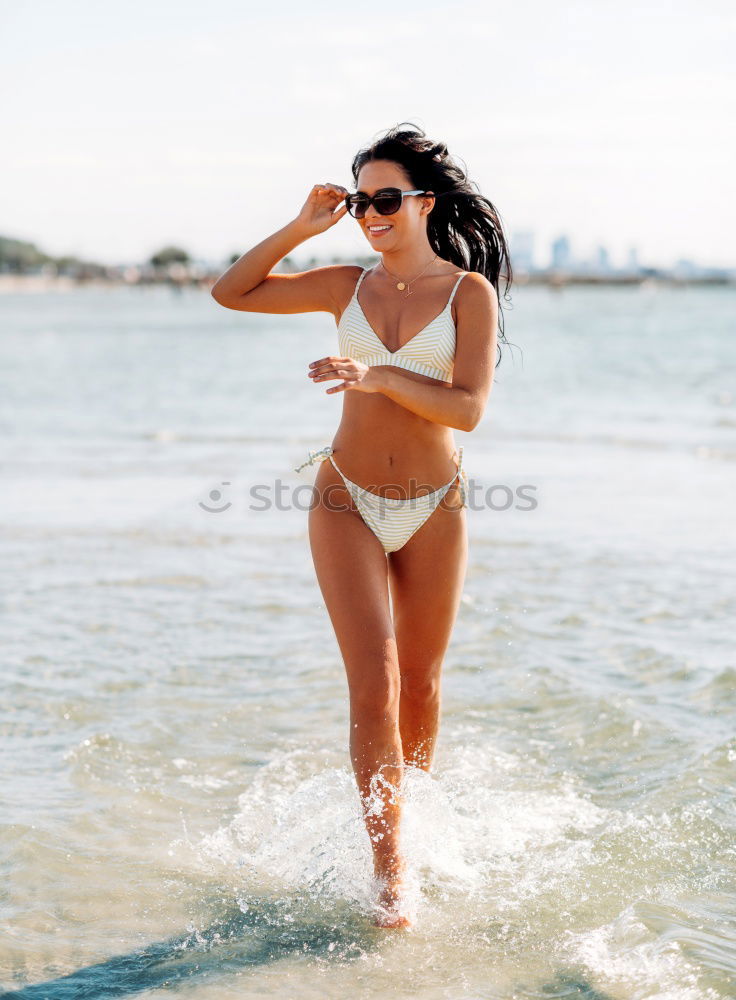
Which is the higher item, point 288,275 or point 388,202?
point 388,202

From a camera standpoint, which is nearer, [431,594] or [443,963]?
[443,963]

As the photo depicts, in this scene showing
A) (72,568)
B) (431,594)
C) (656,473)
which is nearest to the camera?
(431,594)

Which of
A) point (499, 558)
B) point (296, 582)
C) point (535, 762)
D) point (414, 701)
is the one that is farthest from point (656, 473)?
point (414, 701)

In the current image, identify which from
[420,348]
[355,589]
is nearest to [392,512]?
[355,589]

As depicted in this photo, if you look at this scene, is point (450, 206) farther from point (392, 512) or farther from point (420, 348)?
point (392, 512)

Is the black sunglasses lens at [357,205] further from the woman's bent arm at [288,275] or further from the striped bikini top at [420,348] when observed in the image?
the striped bikini top at [420,348]

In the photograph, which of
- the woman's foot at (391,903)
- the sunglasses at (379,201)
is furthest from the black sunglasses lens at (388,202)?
the woman's foot at (391,903)

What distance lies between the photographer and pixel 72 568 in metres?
8.58

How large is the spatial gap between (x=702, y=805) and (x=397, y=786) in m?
1.61

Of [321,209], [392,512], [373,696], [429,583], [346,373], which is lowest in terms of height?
[373,696]

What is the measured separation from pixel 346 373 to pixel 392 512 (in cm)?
67

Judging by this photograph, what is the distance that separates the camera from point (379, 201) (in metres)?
3.94

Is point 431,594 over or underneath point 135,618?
over

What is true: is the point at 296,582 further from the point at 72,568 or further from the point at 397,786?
the point at 397,786
